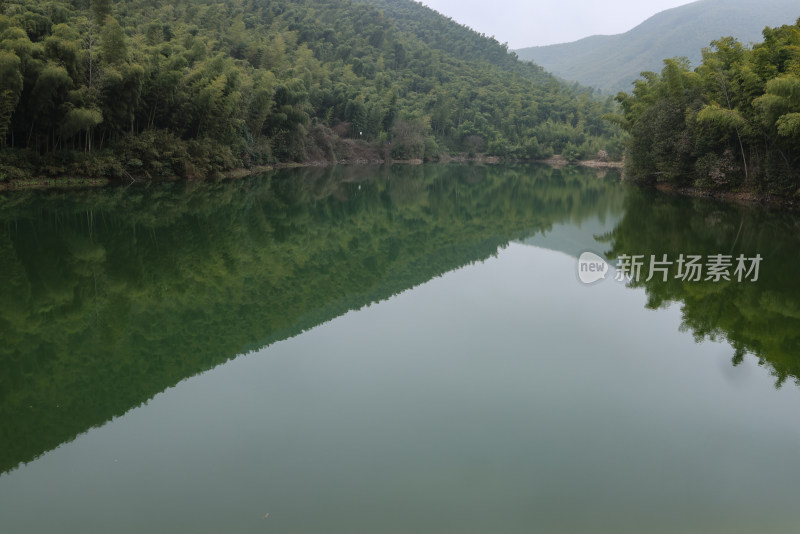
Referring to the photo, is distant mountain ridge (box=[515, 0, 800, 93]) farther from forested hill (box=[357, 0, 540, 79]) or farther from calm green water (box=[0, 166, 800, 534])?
calm green water (box=[0, 166, 800, 534])

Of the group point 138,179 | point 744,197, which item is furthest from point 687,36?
point 138,179

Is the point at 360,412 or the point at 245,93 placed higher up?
the point at 245,93

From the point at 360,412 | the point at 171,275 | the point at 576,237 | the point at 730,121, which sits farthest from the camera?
the point at 730,121

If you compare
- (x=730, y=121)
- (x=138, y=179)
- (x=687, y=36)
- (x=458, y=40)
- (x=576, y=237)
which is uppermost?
(x=687, y=36)

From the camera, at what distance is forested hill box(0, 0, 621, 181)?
17.5 m

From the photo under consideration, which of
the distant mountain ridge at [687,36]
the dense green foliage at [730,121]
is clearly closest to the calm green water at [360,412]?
the dense green foliage at [730,121]

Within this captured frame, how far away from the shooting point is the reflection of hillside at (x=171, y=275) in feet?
16.0

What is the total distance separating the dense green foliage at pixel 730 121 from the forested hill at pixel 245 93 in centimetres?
1861

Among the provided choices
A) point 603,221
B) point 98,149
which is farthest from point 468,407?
point 98,149

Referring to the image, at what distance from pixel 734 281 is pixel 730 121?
11.1m

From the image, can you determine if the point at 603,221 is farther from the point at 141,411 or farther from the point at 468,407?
the point at 141,411

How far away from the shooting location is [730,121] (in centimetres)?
1780

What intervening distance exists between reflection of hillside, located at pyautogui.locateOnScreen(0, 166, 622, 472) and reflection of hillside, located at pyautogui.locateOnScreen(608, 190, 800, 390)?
2858 mm

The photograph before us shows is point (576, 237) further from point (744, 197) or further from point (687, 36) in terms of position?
point (687, 36)
